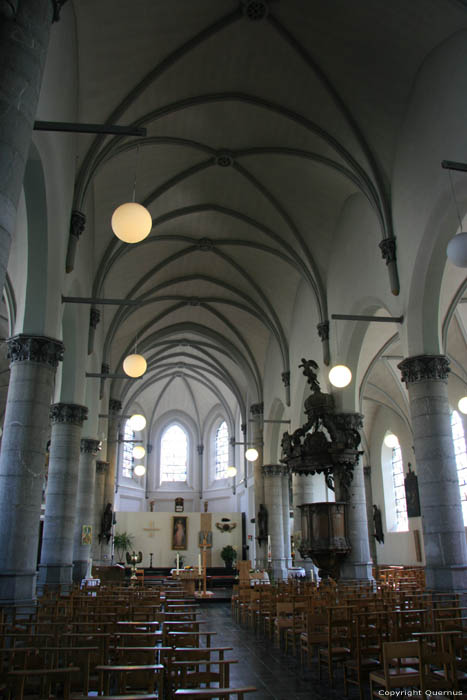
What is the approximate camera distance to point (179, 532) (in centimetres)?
3359

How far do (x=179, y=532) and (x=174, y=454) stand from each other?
7385mm

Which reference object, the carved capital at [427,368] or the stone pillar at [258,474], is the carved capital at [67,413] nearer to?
the carved capital at [427,368]

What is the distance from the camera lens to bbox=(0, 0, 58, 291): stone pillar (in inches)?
176

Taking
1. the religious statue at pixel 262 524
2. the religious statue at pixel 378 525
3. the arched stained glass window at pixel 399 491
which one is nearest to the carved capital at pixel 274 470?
the religious statue at pixel 262 524

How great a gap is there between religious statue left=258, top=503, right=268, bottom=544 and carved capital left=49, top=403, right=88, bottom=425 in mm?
12053

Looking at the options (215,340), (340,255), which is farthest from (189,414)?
(340,255)

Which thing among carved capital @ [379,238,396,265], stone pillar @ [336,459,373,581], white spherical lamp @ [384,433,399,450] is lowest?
stone pillar @ [336,459,373,581]

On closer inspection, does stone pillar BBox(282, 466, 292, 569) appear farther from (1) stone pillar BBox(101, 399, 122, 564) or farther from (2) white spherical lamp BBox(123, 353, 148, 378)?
(2) white spherical lamp BBox(123, 353, 148, 378)

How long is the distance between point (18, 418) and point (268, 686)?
18.2 feet

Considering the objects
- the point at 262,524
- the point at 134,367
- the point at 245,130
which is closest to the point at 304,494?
the point at 262,524

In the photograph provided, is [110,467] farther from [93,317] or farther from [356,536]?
[356,536]

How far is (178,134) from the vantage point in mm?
15047

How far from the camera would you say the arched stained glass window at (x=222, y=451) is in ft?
125

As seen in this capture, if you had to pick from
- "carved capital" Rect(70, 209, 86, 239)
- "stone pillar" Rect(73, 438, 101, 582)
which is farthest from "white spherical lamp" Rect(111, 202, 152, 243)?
"stone pillar" Rect(73, 438, 101, 582)
